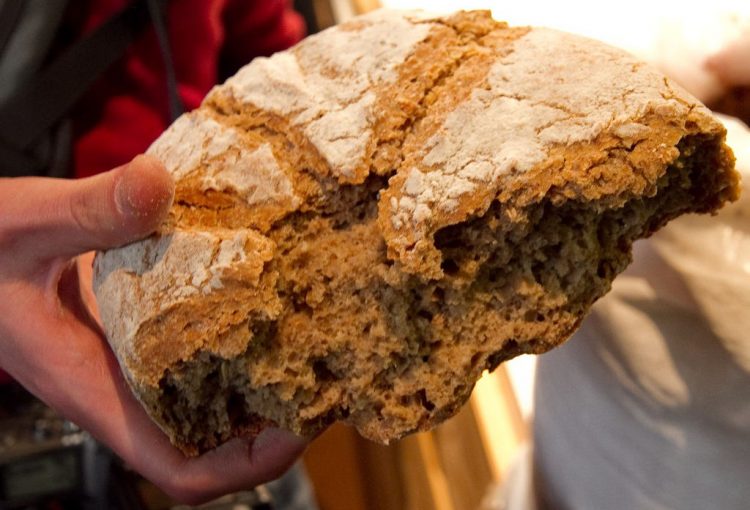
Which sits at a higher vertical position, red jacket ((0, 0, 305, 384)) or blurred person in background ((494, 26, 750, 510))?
red jacket ((0, 0, 305, 384))

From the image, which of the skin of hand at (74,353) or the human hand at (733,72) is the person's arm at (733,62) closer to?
the human hand at (733,72)

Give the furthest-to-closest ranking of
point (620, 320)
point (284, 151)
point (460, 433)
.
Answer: point (460, 433) < point (620, 320) < point (284, 151)

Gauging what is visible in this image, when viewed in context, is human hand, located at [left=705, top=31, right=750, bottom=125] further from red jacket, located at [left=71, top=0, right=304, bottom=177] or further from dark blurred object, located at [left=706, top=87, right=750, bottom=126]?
red jacket, located at [left=71, top=0, right=304, bottom=177]

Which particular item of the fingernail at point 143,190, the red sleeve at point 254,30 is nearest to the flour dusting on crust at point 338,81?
the fingernail at point 143,190

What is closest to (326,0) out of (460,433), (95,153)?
(95,153)

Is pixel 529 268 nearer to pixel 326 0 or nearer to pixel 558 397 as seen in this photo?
pixel 558 397

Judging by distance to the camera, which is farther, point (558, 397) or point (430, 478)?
point (430, 478)

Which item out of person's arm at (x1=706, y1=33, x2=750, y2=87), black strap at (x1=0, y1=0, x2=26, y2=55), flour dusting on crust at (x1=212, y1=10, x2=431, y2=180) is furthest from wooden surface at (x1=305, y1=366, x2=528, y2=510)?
black strap at (x1=0, y1=0, x2=26, y2=55)
